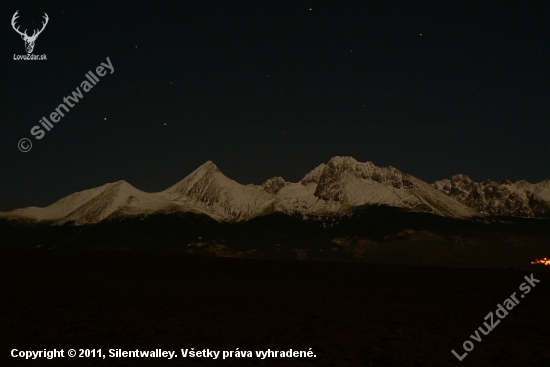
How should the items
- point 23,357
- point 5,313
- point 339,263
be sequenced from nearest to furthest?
point 23,357
point 5,313
point 339,263

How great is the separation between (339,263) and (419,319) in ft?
142

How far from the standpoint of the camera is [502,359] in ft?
61.0

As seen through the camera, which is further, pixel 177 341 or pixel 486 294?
pixel 486 294

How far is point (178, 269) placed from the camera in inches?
2117

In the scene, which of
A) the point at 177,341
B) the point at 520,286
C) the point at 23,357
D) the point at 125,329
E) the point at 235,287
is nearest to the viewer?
the point at 23,357

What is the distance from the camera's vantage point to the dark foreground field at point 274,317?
19.0 m

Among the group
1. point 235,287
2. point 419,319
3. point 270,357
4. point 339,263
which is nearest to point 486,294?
point 419,319

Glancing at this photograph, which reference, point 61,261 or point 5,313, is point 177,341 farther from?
point 61,261

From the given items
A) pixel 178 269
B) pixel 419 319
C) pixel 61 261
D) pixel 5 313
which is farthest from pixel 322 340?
pixel 61 261

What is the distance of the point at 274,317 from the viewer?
25.4 metres

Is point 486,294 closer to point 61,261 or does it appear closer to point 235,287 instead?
point 235,287

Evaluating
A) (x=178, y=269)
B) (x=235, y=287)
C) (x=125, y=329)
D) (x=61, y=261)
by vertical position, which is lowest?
(x=125, y=329)

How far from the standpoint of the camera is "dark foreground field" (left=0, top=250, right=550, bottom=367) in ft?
62.3

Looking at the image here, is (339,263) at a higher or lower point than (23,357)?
higher
